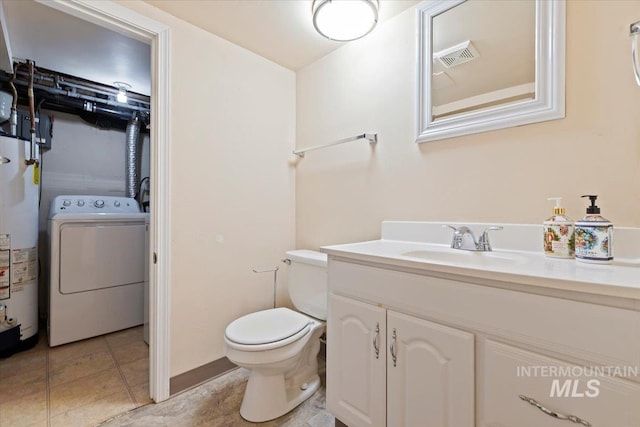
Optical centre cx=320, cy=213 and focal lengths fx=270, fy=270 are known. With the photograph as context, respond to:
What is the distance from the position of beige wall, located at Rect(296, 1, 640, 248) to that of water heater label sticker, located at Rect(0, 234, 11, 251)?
2041 mm

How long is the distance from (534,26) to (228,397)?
230 cm

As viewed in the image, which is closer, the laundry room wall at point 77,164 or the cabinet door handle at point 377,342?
the cabinet door handle at point 377,342

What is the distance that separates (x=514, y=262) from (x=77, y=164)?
357 cm

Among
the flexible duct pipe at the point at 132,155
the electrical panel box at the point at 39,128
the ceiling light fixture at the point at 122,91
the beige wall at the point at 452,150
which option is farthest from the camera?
the flexible duct pipe at the point at 132,155

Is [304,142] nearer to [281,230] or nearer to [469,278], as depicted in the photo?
[281,230]

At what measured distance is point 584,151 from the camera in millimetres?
1011

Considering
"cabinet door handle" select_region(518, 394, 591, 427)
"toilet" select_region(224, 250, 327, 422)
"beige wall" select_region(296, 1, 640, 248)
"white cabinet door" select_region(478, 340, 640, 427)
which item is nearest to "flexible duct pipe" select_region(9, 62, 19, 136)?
"beige wall" select_region(296, 1, 640, 248)

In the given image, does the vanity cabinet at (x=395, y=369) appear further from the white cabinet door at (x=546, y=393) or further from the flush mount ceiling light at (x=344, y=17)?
the flush mount ceiling light at (x=344, y=17)

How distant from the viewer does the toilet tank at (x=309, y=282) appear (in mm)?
1556

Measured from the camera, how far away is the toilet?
50.5 inches

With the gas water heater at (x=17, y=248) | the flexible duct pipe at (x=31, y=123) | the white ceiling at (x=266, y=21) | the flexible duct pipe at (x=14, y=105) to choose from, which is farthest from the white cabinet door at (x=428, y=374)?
the flexible duct pipe at (x=14, y=105)

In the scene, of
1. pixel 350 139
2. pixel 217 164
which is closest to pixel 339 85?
pixel 350 139

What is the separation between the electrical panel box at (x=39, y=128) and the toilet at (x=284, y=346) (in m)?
2.37

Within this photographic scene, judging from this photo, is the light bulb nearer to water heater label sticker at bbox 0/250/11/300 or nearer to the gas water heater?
the gas water heater
